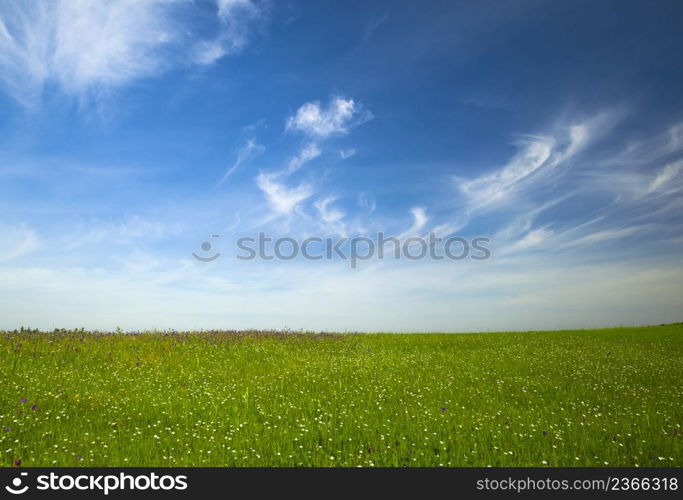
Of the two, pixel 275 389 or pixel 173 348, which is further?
pixel 173 348

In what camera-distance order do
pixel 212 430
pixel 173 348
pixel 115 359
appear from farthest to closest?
1. pixel 173 348
2. pixel 115 359
3. pixel 212 430

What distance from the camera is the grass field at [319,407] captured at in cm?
843

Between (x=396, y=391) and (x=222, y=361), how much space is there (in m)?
8.91

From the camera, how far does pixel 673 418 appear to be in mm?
11617

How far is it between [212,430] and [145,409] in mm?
2753

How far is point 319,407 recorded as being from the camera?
11555 mm

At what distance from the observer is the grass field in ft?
27.7
